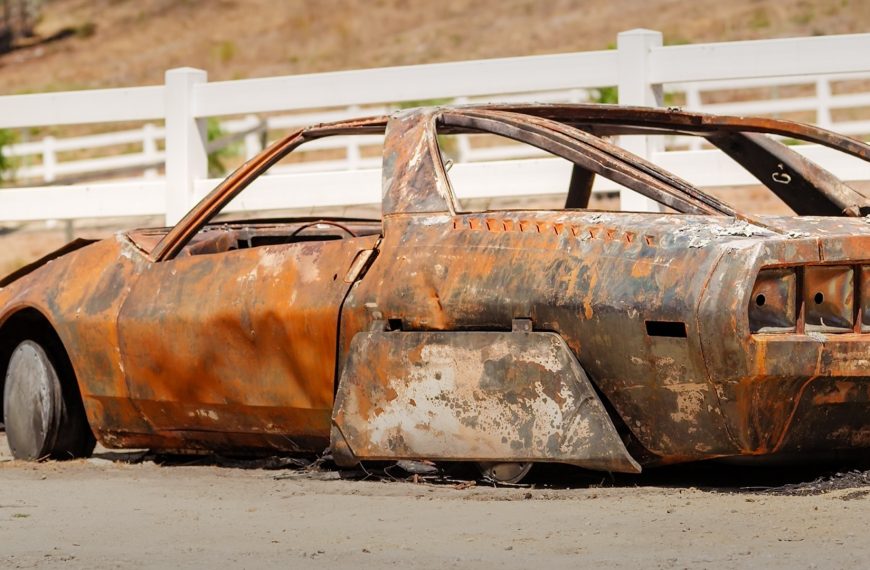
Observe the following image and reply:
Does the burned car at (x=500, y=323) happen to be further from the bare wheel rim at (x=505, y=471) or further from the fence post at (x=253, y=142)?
the fence post at (x=253, y=142)

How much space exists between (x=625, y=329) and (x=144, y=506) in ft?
5.23

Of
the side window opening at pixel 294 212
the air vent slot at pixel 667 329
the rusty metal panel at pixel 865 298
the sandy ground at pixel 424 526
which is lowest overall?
the sandy ground at pixel 424 526

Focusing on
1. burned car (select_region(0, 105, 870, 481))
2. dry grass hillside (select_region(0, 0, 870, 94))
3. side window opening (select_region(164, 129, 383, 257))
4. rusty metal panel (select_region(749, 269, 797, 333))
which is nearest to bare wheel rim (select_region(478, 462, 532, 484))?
burned car (select_region(0, 105, 870, 481))

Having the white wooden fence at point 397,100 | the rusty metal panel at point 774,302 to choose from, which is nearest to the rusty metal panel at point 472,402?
the rusty metal panel at point 774,302

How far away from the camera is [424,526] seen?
4.39m

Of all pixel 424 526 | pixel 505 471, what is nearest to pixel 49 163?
pixel 505 471

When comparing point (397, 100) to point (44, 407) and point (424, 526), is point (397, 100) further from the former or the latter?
point (424, 526)

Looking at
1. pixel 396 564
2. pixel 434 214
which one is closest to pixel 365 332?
pixel 434 214

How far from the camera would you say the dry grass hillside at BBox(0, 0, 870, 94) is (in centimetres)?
4345

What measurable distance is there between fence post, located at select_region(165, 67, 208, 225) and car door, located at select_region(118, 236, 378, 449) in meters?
3.76

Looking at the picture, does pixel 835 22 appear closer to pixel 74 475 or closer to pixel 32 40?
pixel 32 40

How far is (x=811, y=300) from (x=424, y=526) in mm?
1233

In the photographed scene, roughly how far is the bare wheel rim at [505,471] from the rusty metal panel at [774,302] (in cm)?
89

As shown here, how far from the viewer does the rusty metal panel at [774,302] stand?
4.40 metres
